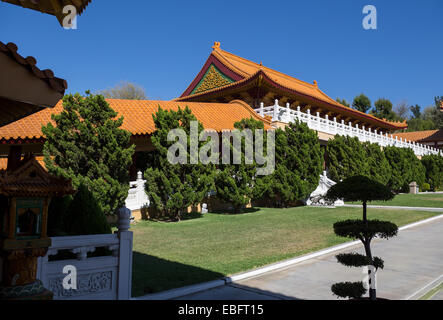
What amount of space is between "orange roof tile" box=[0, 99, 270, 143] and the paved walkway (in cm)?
778

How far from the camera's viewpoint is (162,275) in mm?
5414

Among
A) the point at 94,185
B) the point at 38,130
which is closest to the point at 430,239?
the point at 94,185

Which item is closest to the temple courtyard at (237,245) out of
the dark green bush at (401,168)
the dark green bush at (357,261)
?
the dark green bush at (357,261)

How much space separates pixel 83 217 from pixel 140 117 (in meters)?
9.87

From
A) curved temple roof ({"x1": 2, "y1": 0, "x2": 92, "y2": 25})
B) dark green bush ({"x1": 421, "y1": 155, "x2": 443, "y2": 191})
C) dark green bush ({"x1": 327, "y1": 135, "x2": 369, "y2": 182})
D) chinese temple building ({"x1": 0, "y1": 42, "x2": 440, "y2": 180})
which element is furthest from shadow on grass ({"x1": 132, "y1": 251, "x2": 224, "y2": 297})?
dark green bush ({"x1": 421, "y1": 155, "x2": 443, "y2": 191})

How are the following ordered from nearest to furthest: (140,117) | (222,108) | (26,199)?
1. (26,199)
2. (140,117)
3. (222,108)

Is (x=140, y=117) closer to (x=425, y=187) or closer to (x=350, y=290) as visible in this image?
(x=350, y=290)

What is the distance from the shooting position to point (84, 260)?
4.01 meters

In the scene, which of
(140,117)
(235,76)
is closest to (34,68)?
(140,117)

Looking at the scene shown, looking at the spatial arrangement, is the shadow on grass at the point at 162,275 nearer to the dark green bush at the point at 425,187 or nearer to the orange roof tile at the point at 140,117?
the orange roof tile at the point at 140,117

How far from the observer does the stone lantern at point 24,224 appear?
2871 millimetres

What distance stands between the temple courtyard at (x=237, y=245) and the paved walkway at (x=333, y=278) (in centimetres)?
3

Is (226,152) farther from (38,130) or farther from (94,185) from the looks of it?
(38,130)
